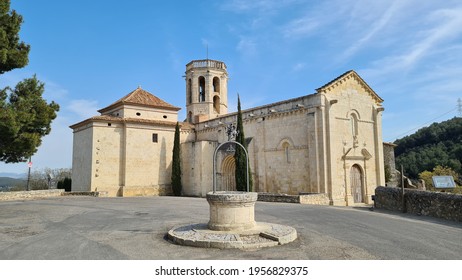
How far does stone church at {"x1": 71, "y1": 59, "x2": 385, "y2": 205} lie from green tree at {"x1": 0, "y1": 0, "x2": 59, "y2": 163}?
1008 cm

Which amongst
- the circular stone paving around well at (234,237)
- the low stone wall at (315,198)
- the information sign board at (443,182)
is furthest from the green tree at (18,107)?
the information sign board at (443,182)

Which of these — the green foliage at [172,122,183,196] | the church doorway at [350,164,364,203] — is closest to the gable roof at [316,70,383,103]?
the church doorway at [350,164,364,203]

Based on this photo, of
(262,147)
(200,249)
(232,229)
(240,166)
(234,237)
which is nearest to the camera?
(200,249)

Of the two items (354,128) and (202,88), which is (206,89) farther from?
(354,128)

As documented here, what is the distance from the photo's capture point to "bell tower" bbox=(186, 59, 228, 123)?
105ft

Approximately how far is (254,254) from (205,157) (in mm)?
19977

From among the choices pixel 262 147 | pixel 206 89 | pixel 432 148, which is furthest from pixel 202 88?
pixel 432 148

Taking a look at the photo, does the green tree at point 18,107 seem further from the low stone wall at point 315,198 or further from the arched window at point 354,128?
the arched window at point 354,128

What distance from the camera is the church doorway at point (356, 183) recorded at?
71.9 feet

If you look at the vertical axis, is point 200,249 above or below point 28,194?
below

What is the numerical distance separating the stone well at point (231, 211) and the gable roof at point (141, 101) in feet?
67.9

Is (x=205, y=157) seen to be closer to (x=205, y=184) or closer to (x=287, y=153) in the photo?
(x=205, y=184)

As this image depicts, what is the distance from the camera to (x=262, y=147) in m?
23.7

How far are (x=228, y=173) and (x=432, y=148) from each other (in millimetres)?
42302
